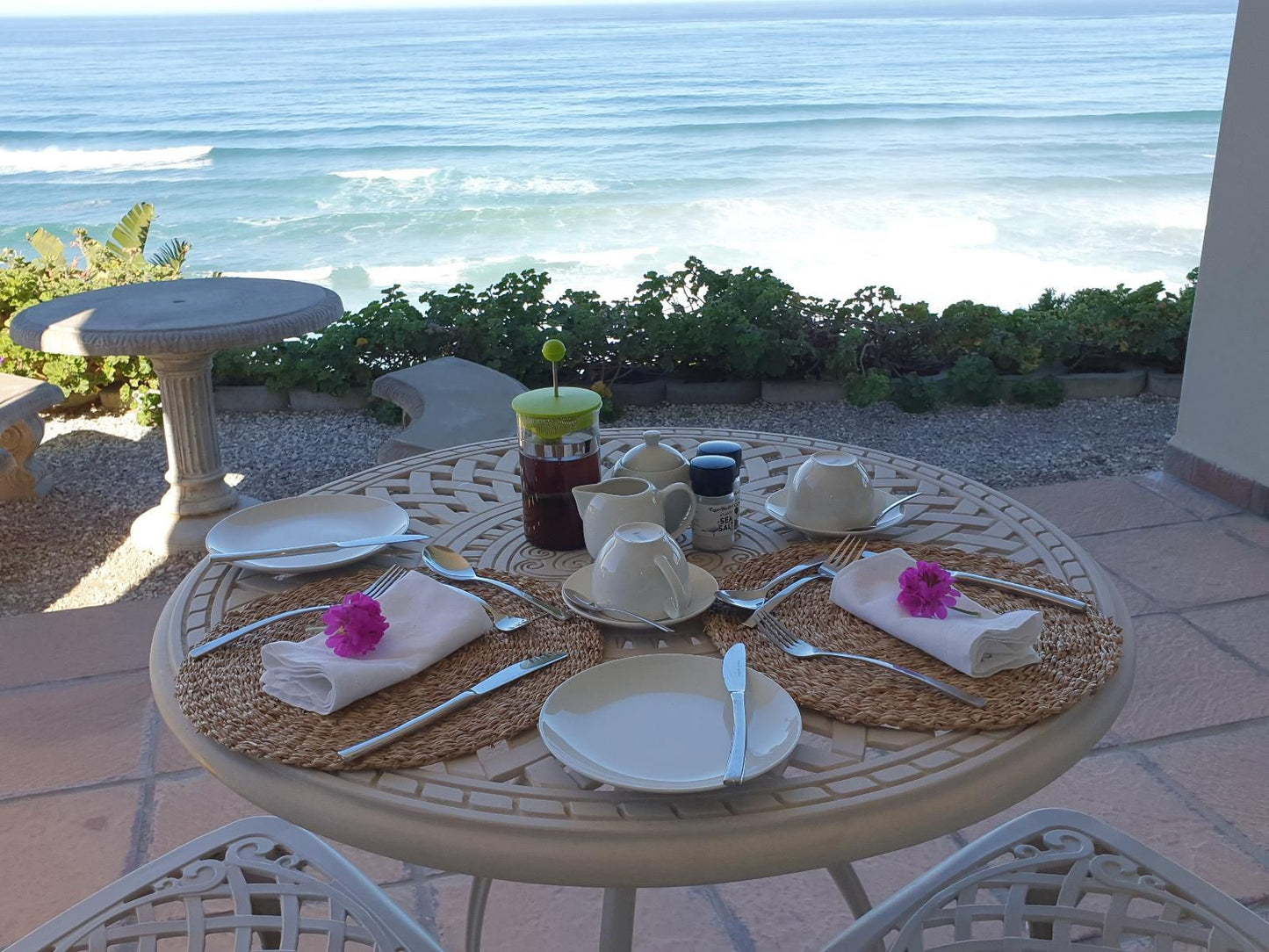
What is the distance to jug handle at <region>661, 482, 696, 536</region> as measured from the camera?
1.17 metres

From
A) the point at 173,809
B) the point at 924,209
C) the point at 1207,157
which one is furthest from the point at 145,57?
the point at 173,809

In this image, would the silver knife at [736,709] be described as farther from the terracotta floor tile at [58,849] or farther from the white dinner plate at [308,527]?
the terracotta floor tile at [58,849]

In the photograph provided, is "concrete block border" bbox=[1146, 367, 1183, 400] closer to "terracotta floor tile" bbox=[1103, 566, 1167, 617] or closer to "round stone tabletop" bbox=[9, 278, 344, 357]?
"terracotta floor tile" bbox=[1103, 566, 1167, 617]

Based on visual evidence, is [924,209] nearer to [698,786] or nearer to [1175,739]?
[1175,739]

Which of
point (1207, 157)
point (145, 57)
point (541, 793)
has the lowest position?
point (541, 793)

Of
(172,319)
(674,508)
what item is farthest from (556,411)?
(172,319)

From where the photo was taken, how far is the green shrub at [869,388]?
4.11 metres

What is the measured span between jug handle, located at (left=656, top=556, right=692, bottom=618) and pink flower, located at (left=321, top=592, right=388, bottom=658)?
10.9 inches

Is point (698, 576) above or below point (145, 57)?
below

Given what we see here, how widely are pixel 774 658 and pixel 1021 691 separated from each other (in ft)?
0.73

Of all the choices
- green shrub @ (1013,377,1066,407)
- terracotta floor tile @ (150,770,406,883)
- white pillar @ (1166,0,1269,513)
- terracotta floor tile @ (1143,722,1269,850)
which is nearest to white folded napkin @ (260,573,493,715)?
terracotta floor tile @ (150,770,406,883)

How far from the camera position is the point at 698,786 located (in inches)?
29.6

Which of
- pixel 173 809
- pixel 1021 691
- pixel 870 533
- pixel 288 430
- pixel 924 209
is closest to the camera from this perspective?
pixel 1021 691

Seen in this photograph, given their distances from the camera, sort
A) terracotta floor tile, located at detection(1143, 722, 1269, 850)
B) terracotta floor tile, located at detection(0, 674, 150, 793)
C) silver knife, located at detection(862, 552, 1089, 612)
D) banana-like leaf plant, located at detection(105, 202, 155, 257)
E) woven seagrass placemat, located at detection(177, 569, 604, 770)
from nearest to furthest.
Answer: woven seagrass placemat, located at detection(177, 569, 604, 770), silver knife, located at detection(862, 552, 1089, 612), terracotta floor tile, located at detection(1143, 722, 1269, 850), terracotta floor tile, located at detection(0, 674, 150, 793), banana-like leaf plant, located at detection(105, 202, 155, 257)
